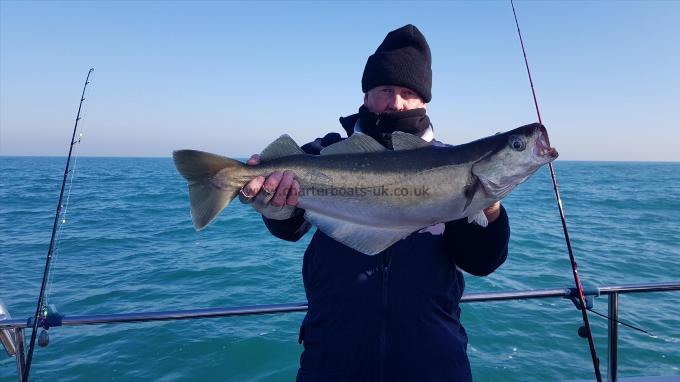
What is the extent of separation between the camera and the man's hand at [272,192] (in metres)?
3.16

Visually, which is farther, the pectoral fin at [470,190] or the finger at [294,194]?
the finger at [294,194]

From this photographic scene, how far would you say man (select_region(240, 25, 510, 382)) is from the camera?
2906 mm

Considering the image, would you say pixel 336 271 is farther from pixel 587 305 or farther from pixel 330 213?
pixel 587 305

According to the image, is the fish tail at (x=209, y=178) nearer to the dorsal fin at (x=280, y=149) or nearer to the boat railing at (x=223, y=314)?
the dorsal fin at (x=280, y=149)

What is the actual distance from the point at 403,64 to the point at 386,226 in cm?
155

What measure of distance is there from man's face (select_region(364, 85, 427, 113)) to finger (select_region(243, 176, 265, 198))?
129cm

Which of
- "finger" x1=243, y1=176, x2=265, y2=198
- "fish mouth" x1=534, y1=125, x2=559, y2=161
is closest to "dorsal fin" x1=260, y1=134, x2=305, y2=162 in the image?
"finger" x1=243, y1=176, x2=265, y2=198

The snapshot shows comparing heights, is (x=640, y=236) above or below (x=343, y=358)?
below

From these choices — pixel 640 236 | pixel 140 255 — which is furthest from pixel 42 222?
pixel 640 236

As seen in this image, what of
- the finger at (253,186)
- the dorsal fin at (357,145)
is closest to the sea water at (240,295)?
the finger at (253,186)

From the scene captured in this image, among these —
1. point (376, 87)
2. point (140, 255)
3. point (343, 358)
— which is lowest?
point (140, 255)

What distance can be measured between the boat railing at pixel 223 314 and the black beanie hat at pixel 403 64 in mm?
2062

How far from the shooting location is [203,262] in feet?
50.5

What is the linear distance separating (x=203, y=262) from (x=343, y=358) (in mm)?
13485
